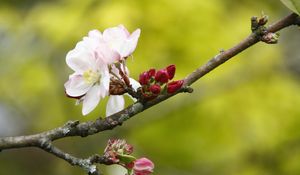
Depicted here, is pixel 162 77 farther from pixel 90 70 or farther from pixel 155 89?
pixel 90 70

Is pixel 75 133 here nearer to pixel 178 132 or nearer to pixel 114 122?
pixel 114 122

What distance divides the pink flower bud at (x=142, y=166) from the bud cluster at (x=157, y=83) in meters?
0.15

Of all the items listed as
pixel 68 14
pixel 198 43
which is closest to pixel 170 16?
pixel 198 43

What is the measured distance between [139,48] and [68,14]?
0.47 metres

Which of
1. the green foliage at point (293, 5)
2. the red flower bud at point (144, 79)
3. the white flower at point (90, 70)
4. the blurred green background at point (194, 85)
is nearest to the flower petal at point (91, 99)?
the white flower at point (90, 70)

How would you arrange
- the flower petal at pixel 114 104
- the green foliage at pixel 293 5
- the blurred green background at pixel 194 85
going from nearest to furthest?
1. the green foliage at pixel 293 5
2. the flower petal at pixel 114 104
3. the blurred green background at pixel 194 85

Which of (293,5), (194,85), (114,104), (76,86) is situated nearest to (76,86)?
(76,86)

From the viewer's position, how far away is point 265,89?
3.95 m

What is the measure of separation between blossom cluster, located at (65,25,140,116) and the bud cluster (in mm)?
44

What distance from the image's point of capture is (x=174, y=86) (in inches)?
56.6

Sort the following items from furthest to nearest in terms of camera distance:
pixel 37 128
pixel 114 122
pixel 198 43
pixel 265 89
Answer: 1. pixel 37 128
2. pixel 265 89
3. pixel 198 43
4. pixel 114 122

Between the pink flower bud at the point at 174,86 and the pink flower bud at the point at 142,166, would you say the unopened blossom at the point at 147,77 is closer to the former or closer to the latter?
the pink flower bud at the point at 174,86

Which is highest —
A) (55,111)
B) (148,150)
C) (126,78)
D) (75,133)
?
(55,111)

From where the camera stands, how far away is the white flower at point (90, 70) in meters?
1.47
